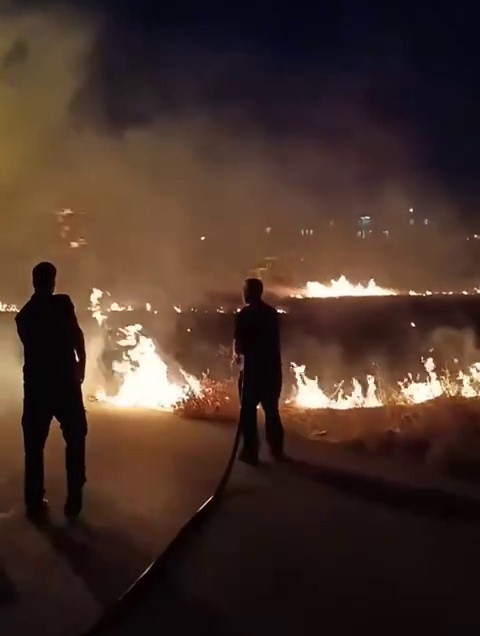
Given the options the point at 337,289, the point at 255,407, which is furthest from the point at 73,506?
the point at 337,289

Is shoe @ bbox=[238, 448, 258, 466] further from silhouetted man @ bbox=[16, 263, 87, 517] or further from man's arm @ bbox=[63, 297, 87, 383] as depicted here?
man's arm @ bbox=[63, 297, 87, 383]

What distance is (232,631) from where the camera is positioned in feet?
11.6

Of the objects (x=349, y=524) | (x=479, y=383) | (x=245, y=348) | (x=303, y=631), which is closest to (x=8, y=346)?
(x=479, y=383)

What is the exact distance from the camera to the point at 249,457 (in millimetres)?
6582

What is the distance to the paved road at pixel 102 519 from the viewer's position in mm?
3912

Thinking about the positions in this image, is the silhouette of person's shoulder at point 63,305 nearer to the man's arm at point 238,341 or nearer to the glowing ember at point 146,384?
the man's arm at point 238,341

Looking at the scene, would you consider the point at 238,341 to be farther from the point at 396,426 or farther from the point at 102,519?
the point at 396,426

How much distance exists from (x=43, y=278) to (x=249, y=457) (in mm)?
2437

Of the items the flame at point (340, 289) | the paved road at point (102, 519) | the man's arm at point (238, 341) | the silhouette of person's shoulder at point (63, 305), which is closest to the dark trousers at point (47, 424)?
the paved road at point (102, 519)

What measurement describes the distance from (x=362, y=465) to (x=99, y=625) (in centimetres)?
337

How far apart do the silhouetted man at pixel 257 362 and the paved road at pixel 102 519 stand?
1.55 feet

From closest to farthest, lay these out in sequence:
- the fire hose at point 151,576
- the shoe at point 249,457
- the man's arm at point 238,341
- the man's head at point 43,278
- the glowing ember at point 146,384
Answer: the fire hose at point 151,576 < the man's head at point 43,278 < the shoe at point 249,457 < the man's arm at point 238,341 < the glowing ember at point 146,384

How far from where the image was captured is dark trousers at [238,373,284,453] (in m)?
6.64

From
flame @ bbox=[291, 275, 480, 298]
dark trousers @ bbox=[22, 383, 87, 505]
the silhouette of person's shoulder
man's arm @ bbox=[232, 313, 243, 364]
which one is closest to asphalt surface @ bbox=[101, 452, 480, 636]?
dark trousers @ bbox=[22, 383, 87, 505]
